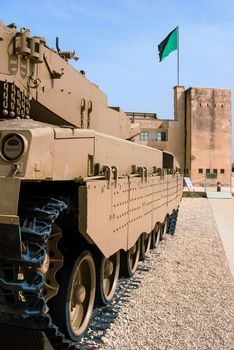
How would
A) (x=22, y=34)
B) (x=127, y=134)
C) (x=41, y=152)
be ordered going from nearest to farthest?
(x=41, y=152)
(x=22, y=34)
(x=127, y=134)

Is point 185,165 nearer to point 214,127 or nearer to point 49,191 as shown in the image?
point 214,127

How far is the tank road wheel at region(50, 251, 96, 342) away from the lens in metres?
3.73

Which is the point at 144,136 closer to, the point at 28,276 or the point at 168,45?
the point at 168,45

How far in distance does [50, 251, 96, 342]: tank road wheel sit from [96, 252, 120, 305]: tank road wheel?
205 millimetres

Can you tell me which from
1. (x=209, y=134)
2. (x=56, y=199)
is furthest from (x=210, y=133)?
(x=56, y=199)

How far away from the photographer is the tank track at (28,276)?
9.41 feet

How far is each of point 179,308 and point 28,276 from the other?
9.30 feet

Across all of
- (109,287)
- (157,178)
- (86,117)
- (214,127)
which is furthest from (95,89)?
(214,127)

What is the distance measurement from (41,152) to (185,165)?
38.5 meters

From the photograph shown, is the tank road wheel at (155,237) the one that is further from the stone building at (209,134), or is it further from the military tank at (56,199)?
the stone building at (209,134)

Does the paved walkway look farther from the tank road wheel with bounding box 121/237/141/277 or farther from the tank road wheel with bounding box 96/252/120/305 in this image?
the tank road wheel with bounding box 96/252/120/305

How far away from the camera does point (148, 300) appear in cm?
553

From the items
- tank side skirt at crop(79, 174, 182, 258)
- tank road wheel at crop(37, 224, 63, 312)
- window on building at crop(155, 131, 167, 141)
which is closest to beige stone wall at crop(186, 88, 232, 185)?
window on building at crop(155, 131, 167, 141)

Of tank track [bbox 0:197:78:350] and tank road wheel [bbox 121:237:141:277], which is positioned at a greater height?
tank track [bbox 0:197:78:350]
